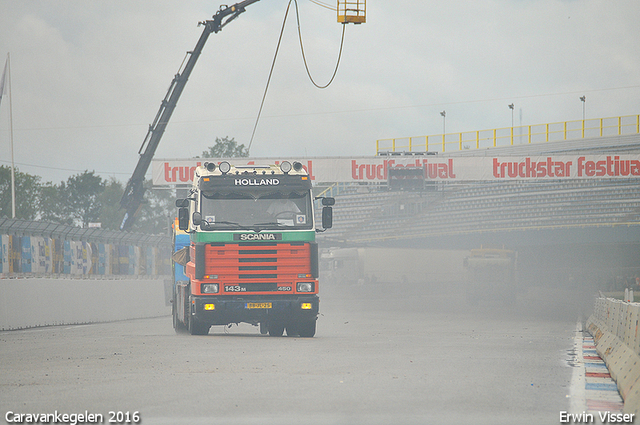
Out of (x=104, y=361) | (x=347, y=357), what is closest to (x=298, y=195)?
(x=347, y=357)

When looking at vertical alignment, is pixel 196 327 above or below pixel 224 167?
below

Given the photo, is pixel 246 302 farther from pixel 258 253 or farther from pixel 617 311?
pixel 617 311

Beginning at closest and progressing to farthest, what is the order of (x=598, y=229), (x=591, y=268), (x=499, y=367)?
(x=499, y=367) < (x=598, y=229) < (x=591, y=268)

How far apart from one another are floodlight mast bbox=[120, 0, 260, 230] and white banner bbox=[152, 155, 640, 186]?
9.26ft

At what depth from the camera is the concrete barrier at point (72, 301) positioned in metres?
18.7

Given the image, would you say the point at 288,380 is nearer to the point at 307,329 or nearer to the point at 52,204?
the point at 307,329

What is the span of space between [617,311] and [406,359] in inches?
179

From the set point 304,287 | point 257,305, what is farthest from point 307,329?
point 257,305

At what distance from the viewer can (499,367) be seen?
1054cm

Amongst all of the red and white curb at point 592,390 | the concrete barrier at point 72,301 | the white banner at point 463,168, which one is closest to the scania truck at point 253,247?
the red and white curb at point 592,390

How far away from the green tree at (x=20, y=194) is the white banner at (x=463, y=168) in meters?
44.7

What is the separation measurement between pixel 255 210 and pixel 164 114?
2450cm

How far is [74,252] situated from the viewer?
27719mm

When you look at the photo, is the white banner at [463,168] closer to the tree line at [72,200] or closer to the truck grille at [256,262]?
the truck grille at [256,262]
